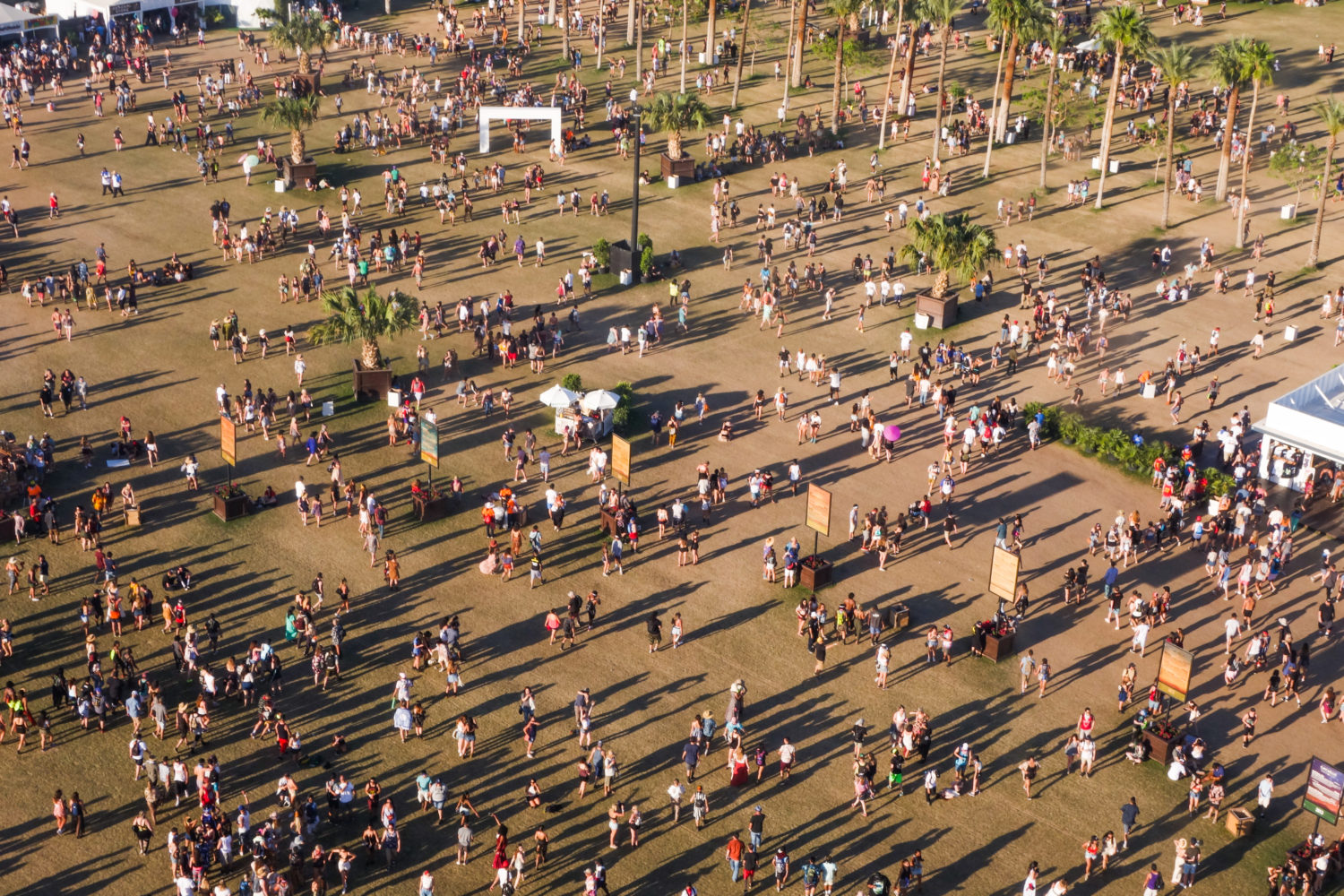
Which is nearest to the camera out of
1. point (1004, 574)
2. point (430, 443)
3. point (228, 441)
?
point (1004, 574)

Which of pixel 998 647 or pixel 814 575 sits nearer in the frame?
pixel 998 647

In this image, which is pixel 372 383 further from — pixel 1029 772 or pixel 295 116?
pixel 1029 772

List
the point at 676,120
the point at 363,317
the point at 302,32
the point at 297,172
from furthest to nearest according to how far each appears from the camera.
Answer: the point at 302,32 → the point at 676,120 → the point at 297,172 → the point at 363,317

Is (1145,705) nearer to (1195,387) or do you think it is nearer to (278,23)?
(1195,387)

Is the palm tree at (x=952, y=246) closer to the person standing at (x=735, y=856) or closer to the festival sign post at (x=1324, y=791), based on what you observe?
the festival sign post at (x=1324, y=791)

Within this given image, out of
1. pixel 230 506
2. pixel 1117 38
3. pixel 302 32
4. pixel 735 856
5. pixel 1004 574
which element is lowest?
pixel 735 856

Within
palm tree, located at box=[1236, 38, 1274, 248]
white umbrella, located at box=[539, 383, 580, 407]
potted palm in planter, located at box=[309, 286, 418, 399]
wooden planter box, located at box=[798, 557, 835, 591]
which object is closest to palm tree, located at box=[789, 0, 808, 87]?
palm tree, located at box=[1236, 38, 1274, 248]

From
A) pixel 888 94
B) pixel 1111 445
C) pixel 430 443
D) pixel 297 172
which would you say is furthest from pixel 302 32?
pixel 1111 445
